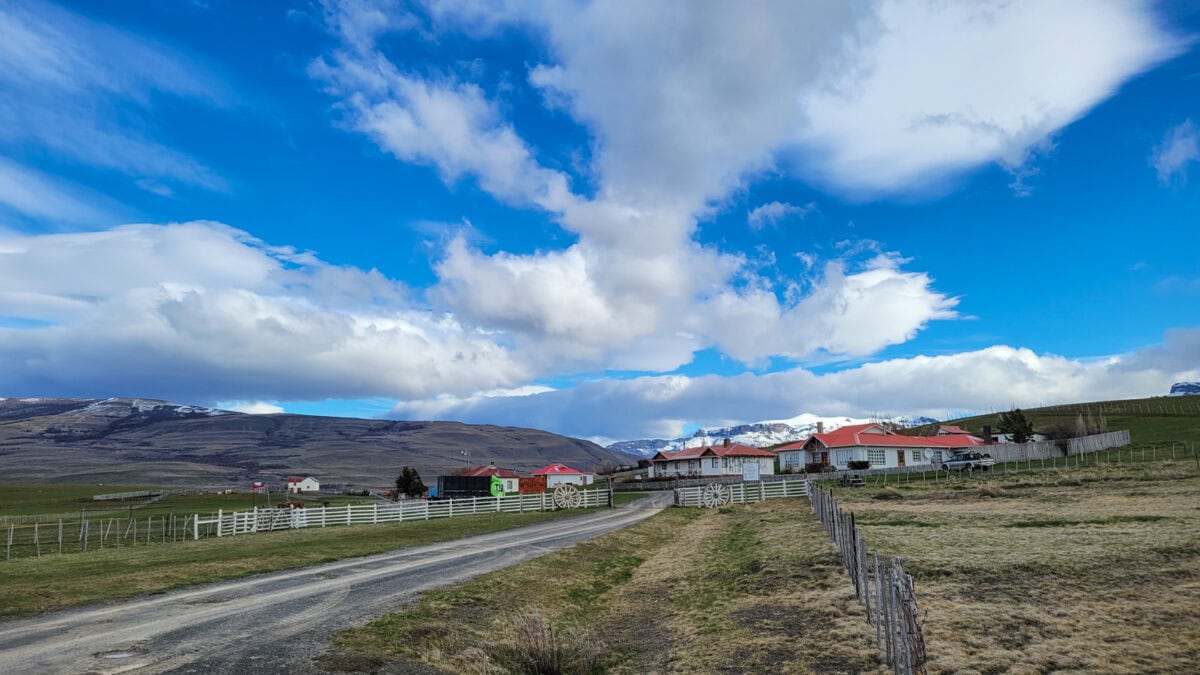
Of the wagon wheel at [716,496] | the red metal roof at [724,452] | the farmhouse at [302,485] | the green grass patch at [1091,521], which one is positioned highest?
the red metal roof at [724,452]

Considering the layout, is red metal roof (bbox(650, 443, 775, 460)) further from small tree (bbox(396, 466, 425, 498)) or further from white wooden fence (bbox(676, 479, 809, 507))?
white wooden fence (bbox(676, 479, 809, 507))

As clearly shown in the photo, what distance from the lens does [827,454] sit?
3430 inches

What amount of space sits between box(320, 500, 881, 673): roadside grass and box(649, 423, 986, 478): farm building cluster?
5684cm

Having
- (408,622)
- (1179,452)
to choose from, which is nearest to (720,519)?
(408,622)

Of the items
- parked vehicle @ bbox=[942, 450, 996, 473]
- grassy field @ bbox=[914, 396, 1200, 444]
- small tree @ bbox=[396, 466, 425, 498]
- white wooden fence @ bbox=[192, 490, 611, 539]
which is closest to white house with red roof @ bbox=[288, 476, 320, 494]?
small tree @ bbox=[396, 466, 425, 498]

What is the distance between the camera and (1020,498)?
129 ft

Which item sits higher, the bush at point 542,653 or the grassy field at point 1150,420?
the grassy field at point 1150,420

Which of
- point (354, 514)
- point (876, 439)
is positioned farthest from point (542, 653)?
point (876, 439)

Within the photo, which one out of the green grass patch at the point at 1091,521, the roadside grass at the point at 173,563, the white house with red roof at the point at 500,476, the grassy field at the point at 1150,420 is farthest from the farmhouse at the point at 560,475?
the green grass patch at the point at 1091,521

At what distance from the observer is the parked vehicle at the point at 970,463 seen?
202ft

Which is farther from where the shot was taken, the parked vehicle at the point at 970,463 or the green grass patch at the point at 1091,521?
the parked vehicle at the point at 970,463

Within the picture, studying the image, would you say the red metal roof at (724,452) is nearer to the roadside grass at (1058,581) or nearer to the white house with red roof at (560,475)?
the white house with red roof at (560,475)

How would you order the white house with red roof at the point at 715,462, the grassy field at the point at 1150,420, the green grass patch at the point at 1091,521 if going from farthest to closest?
the white house with red roof at the point at 715,462 → the grassy field at the point at 1150,420 → the green grass patch at the point at 1091,521

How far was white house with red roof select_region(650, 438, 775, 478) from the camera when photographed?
322ft
